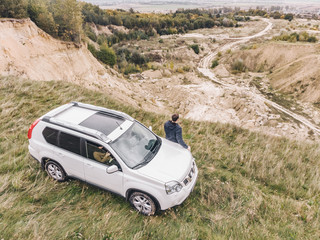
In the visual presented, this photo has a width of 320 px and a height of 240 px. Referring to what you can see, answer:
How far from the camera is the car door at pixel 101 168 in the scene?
482 centimetres

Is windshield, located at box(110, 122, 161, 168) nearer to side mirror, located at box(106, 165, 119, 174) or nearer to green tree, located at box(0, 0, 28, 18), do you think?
side mirror, located at box(106, 165, 119, 174)

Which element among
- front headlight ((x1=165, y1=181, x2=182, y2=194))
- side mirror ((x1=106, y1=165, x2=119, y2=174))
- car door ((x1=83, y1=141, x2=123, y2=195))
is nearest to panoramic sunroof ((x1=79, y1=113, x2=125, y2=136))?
car door ((x1=83, y1=141, x2=123, y2=195))

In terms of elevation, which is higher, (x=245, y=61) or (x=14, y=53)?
(x=14, y=53)

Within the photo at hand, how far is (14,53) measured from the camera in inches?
669

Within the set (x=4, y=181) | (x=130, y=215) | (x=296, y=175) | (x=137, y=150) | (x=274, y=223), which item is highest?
(x=137, y=150)

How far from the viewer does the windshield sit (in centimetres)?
487

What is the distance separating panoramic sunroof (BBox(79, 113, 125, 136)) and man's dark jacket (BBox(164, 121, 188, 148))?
145cm

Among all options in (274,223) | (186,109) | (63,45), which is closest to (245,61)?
(186,109)

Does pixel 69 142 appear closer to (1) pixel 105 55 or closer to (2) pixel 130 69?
(1) pixel 105 55

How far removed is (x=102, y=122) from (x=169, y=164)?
2.10m

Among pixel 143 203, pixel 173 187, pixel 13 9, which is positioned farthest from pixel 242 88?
pixel 143 203

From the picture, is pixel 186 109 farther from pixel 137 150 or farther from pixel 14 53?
pixel 137 150

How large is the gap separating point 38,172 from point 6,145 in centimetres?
221

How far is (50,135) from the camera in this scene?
5348mm
